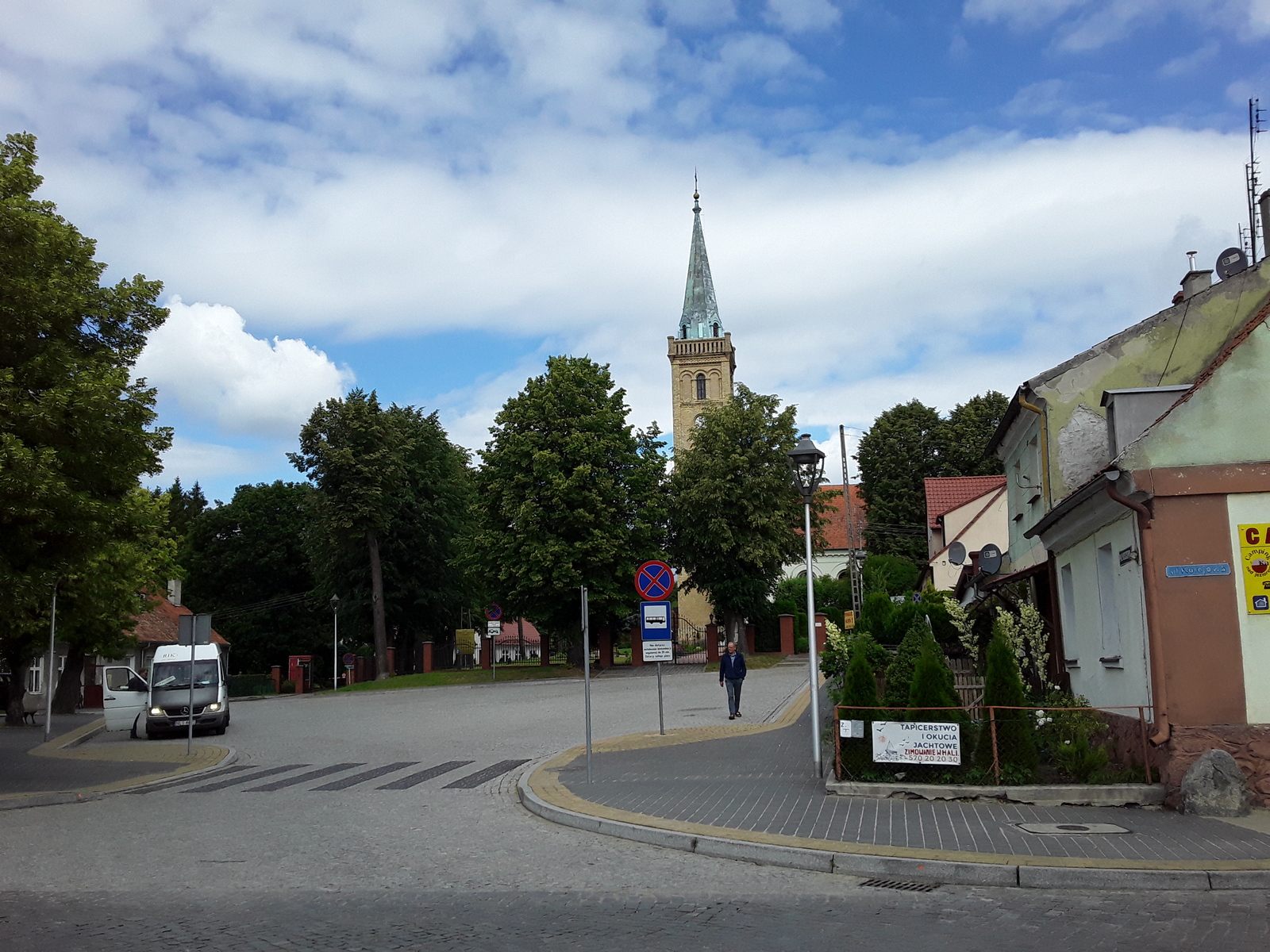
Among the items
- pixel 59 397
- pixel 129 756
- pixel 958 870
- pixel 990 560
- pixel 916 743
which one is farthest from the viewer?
pixel 129 756

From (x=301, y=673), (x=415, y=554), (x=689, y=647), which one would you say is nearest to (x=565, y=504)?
(x=415, y=554)

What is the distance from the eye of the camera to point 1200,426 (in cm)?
1129

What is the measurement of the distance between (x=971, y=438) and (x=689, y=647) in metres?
21.1

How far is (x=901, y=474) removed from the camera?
6456 centimetres

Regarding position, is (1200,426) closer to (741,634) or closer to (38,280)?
(38,280)

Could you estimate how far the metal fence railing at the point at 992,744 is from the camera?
447 inches

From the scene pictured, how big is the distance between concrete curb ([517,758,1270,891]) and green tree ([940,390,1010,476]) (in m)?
55.0

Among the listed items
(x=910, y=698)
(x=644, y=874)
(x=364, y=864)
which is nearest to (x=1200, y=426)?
(x=910, y=698)

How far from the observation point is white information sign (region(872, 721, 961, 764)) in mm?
11562

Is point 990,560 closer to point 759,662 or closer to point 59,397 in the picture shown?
point 59,397

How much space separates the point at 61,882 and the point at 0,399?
7927 mm

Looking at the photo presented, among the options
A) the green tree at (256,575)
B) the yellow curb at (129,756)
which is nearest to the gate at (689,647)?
the green tree at (256,575)

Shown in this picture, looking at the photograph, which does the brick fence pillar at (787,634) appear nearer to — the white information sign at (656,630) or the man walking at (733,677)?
the man walking at (733,677)

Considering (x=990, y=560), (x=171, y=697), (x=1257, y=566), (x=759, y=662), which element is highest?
(x=990, y=560)
